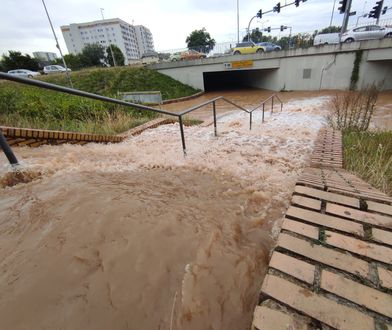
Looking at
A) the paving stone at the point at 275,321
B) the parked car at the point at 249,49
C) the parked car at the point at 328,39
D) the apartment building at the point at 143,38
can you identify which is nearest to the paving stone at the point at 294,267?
the paving stone at the point at 275,321

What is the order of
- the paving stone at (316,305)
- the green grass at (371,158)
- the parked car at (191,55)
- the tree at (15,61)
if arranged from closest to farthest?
the paving stone at (316,305) → the green grass at (371,158) → the parked car at (191,55) → the tree at (15,61)

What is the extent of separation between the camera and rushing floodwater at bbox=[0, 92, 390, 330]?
1083 mm

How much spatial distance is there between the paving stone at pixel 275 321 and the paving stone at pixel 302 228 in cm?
53

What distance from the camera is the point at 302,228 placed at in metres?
1.35

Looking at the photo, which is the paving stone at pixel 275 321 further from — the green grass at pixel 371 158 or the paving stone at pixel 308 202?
the green grass at pixel 371 158

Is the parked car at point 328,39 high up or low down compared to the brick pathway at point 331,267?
up

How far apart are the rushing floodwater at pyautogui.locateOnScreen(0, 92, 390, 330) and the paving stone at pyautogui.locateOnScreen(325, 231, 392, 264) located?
0.43 meters

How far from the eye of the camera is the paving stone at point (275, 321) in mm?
870

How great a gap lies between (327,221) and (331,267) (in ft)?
1.24

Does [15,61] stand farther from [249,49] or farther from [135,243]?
[135,243]

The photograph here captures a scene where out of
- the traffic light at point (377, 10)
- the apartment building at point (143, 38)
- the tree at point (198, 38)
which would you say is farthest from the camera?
the apartment building at point (143, 38)

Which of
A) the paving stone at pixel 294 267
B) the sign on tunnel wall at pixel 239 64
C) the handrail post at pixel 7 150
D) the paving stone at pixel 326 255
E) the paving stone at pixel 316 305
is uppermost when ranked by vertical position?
the handrail post at pixel 7 150

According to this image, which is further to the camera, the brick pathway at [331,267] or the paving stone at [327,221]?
the paving stone at [327,221]

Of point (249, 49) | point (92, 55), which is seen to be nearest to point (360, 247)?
point (249, 49)
